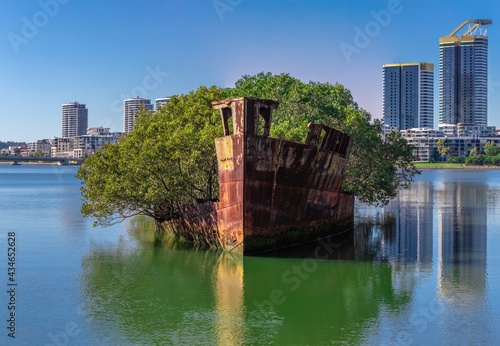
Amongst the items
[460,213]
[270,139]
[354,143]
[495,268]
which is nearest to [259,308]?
[270,139]

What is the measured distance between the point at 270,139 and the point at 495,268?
10229mm

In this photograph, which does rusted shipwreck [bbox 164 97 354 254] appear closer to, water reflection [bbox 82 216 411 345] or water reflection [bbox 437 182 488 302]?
water reflection [bbox 82 216 411 345]

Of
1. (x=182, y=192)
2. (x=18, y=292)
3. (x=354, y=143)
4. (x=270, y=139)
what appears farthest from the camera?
(x=354, y=143)

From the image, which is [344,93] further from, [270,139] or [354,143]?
[270,139]

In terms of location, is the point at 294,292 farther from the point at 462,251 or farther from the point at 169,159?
the point at 462,251

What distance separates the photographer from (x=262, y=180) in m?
25.7

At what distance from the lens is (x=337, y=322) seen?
719 inches

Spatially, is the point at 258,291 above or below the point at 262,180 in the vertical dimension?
below

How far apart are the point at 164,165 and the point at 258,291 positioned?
10.5 meters

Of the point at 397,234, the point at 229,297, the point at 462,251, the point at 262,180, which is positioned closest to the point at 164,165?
the point at 262,180

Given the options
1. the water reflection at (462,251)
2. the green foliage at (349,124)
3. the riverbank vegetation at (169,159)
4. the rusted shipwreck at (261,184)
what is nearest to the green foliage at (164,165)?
the riverbank vegetation at (169,159)

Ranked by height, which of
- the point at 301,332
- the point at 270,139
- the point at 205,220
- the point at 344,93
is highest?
the point at 344,93

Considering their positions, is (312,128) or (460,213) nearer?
(312,128)

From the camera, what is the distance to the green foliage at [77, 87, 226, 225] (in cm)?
2986
